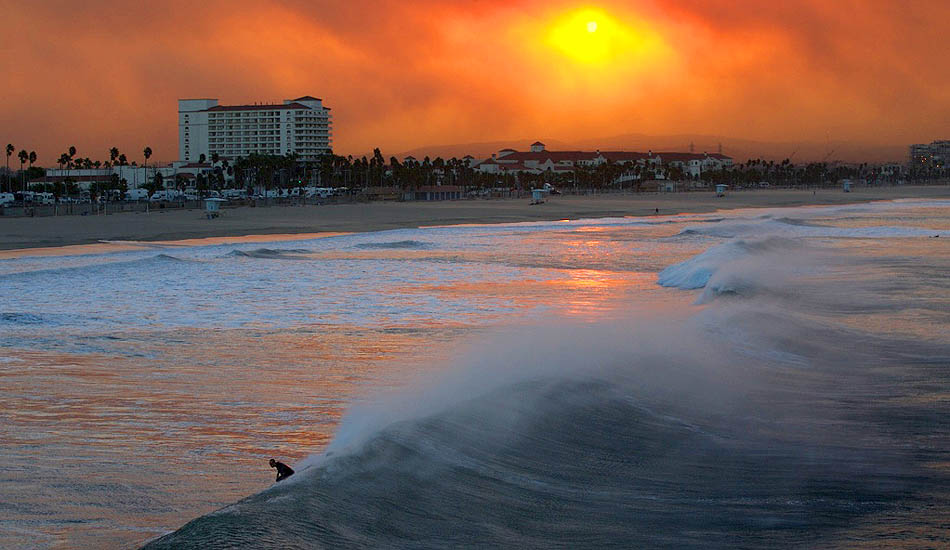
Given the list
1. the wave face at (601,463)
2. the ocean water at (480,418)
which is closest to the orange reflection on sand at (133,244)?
the ocean water at (480,418)

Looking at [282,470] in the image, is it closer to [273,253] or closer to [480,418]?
[480,418]

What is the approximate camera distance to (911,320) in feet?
45.1

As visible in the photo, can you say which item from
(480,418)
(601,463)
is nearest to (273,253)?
(480,418)

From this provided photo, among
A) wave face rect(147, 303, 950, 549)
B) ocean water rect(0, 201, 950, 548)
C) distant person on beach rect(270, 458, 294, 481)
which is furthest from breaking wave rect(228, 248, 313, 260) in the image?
distant person on beach rect(270, 458, 294, 481)

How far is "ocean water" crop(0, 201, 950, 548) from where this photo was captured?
5.41m

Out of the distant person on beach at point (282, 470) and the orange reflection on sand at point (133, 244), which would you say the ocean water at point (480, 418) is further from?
the orange reflection on sand at point (133, 244)

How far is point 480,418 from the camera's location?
25.5 ft

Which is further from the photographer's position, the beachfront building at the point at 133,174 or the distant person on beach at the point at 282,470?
the beachfront building at the point at 133,174

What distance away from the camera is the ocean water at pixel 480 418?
5414mm

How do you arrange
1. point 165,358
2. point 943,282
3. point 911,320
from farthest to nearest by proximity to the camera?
point 943,282 < point 911,320 < point 165,358

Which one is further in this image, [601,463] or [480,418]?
[480,418]

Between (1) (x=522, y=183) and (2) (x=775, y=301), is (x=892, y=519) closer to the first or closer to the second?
(2) (x=775, y=301)

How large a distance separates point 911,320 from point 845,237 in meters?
25.1

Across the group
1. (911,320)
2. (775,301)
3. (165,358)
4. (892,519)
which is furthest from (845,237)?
(892,519)
